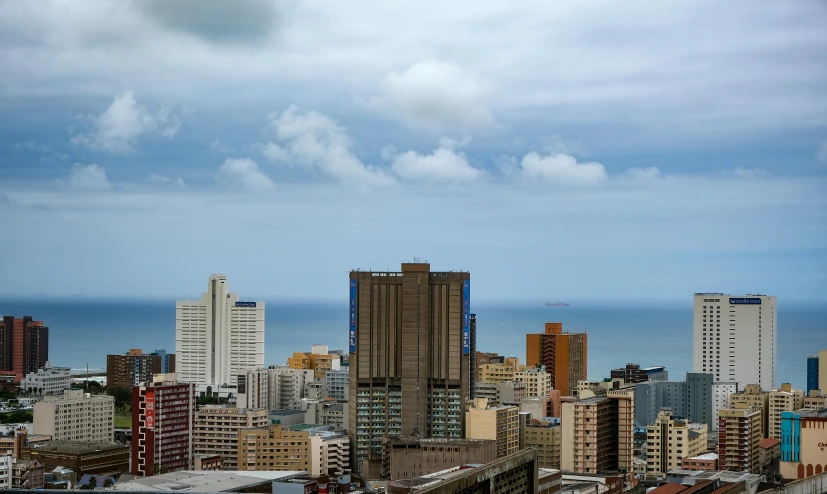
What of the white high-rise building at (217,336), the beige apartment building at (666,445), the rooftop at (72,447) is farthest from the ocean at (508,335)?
the rooftop at (72,447)

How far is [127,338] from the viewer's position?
107 feet

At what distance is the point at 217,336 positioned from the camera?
68.3 ft

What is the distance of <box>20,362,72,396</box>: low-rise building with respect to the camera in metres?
18.8

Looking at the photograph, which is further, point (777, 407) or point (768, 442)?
point (777, 407)

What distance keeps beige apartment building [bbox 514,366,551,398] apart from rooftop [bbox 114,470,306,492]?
594cm

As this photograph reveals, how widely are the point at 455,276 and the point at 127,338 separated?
22.5m

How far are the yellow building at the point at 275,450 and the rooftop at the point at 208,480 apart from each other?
720 mm

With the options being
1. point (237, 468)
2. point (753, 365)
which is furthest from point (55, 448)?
point (753, 365)

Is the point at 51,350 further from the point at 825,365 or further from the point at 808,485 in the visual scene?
the point at 808,485

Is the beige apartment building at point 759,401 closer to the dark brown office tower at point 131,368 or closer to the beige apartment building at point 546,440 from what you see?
the beige apartment building at point 546,440

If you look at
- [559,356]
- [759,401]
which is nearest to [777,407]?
[759,401]

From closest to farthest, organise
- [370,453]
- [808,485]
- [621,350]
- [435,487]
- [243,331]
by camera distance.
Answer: [435,487] → [808,485] → [370,453] → [243,331] → [621,350]

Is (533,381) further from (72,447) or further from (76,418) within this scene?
(72,447)

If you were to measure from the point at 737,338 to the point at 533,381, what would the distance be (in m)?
3.99
